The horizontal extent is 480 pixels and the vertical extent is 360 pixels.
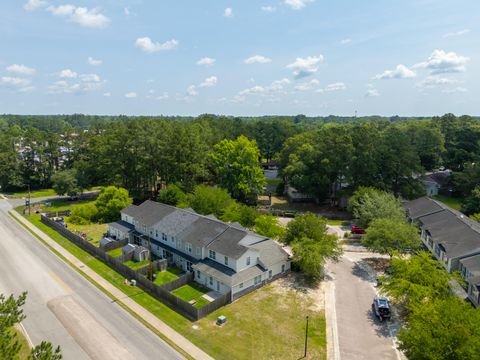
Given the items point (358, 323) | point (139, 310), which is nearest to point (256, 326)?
point (358, 323)

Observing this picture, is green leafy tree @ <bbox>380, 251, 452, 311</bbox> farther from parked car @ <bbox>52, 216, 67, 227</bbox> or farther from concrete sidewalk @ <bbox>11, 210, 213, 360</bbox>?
parked car @ <bbox>52, 216, 67, 227</bbox>

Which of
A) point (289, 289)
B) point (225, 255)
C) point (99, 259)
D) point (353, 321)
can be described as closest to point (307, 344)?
point (353, 321)

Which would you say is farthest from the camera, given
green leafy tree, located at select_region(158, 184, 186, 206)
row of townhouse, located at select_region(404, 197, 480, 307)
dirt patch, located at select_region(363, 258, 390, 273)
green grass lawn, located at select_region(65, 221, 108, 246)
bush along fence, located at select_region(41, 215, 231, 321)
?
green leafy tree, located at select_region(158, 184, 186, 206)

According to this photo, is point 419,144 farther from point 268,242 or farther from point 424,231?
point 268,242

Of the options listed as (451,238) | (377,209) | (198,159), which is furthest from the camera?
(198,159)

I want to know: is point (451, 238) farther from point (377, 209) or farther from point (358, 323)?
point (358, 323)

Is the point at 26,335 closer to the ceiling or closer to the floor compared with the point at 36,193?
closer to the floor

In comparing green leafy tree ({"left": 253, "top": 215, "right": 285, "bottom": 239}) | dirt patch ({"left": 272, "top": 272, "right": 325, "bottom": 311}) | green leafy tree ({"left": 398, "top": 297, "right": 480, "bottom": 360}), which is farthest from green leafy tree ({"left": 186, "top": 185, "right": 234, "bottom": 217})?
green leafy tree ({"left": 398, "top": 297, "right": 480, "bottom": 360})

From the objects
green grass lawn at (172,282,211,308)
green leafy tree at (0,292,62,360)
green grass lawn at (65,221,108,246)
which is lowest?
green grass lawn at (172,282,211,308)
